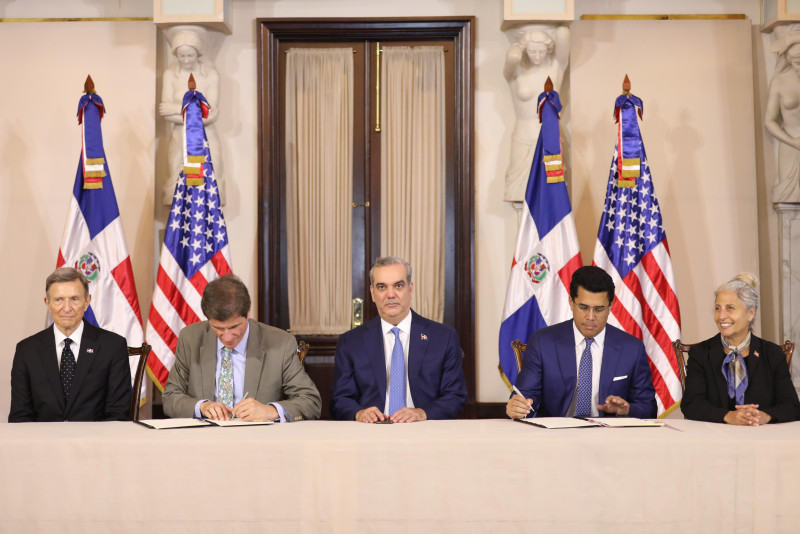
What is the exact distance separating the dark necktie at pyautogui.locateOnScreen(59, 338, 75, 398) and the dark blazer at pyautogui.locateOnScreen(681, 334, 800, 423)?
99.7 inches

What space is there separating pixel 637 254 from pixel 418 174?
1.68m

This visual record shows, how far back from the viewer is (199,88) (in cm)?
559

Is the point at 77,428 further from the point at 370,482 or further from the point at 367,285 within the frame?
the point at 367,285

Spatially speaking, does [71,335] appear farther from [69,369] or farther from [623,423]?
[623,423]

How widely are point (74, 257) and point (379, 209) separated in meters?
2.06

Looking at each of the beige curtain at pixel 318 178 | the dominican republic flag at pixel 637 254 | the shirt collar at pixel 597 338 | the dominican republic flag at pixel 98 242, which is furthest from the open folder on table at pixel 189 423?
the beige curtain at pixel 318 178

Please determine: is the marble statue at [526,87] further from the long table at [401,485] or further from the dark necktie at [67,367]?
the long table at [401,485]

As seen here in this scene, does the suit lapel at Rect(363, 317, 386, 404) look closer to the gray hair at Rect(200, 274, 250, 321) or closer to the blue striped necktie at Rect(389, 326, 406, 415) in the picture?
the blue striped necktie at Rect(389, 326, 406, 415)

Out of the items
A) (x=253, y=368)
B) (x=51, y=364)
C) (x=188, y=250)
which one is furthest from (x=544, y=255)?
(x=51, y=364)

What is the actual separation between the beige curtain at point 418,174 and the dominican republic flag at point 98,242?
1.82 m

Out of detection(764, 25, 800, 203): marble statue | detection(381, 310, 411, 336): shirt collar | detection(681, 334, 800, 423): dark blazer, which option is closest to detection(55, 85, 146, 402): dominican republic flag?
detection(381, 310, 411, 336): shirt collar

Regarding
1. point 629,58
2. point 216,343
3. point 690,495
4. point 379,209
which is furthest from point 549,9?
point 690,495

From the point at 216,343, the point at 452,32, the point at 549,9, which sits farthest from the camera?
the point at 452,32

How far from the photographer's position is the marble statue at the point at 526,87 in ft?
18.0
